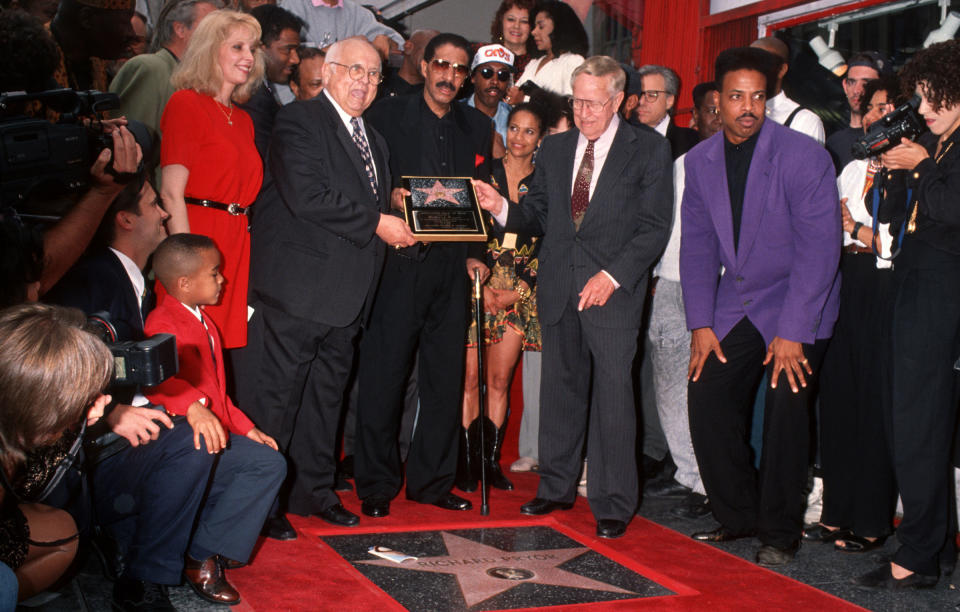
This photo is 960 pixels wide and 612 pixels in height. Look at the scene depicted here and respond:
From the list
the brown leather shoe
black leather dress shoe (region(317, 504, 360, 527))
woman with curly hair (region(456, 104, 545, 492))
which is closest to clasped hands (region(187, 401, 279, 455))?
the brown leather shoe

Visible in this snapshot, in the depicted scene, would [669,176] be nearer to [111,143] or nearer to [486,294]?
[486,294]

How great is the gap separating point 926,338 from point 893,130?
772 millimetres

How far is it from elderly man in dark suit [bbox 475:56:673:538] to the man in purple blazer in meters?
0.23

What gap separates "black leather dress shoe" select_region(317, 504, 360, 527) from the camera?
393 centimetres

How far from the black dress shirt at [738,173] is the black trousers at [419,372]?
122 cm

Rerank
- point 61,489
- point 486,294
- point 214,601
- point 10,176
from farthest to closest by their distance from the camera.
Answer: point 486,294 < point 214,601 < point 61,489 < point 10,176

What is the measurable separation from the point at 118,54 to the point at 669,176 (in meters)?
2.33

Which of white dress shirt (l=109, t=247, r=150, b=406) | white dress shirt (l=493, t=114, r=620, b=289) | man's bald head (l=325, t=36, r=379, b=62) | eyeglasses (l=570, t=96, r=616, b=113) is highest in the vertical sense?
man's bald head (l=325, t=36, r=379, b=62)

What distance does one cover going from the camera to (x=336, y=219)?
3.86 metres

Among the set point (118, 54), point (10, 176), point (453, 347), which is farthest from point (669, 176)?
point (10, 176)

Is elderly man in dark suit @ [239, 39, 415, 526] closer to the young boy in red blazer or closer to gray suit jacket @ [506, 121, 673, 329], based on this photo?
the young boy in red blazer

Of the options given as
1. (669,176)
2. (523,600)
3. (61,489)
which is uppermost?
(669,176)

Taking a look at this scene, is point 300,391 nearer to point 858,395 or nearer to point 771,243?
point 771,243

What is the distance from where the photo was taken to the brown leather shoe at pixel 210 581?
2990mm
